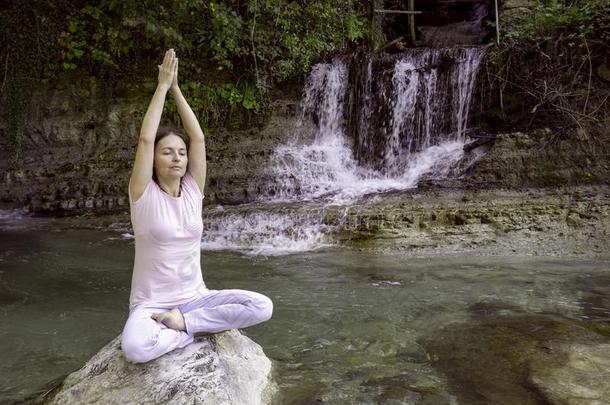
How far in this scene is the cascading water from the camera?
915 centimetres

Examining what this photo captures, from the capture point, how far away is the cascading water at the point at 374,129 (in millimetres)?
9148

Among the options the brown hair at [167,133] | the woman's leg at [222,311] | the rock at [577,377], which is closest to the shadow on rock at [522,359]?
the rock at [577,377]

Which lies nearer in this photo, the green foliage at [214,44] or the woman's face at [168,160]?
the woman's face at [168,160]

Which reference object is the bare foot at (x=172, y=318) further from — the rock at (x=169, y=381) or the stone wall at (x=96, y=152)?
the stone wall at (x=96, y=152)

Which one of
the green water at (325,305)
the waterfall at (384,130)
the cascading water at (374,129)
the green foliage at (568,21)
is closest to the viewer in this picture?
the green water at (325,305)

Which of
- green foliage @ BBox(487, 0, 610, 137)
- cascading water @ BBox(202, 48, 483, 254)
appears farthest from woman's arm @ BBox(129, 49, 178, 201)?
green foliage @ BBox(487, 0, 610, 137)

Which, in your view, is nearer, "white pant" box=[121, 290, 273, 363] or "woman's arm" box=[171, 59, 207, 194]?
"white pant" box=[121, 290, 273, 363]

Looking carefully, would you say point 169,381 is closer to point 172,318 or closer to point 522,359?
point 172,318

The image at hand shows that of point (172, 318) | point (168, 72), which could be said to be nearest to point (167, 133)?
point (168, 72)

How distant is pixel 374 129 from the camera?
32.8 feet

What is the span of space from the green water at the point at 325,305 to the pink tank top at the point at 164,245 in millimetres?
938

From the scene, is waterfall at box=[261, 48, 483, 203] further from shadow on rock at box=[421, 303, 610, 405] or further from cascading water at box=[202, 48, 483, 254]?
shadow on rock at box=[421, 303, 610, 405]

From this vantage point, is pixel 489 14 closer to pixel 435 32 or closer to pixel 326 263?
pixel 435 32

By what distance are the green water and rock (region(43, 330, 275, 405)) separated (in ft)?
1.25
